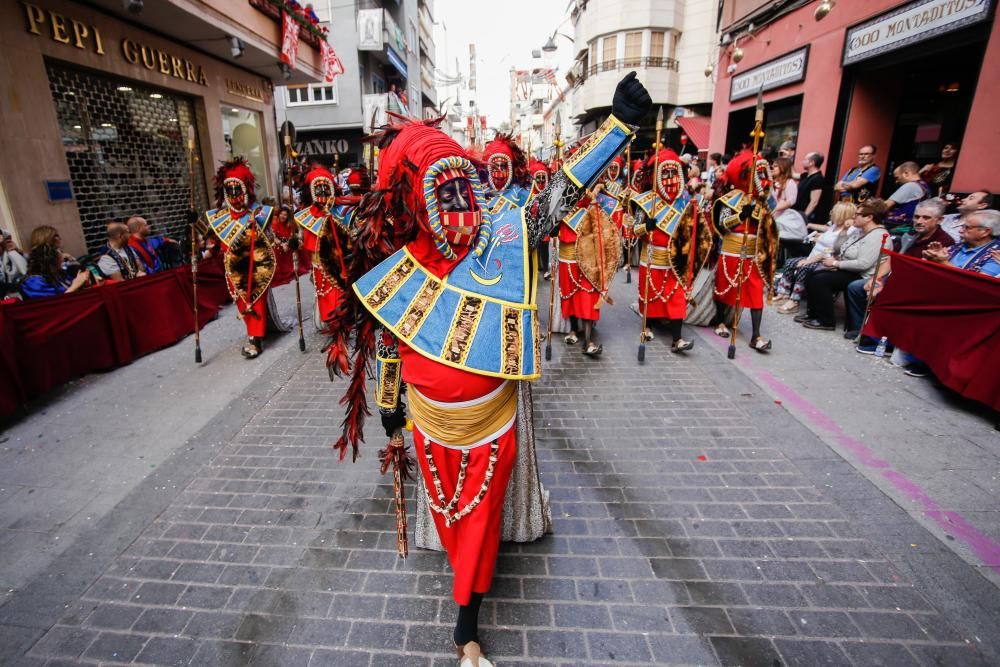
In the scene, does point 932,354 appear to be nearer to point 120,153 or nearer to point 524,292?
point 524,292

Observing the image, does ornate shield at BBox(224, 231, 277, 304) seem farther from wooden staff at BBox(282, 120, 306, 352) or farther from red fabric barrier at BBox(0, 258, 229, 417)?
red fabric barrier at BBox(0, 258, 229, 417)

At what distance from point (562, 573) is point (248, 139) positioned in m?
14.2

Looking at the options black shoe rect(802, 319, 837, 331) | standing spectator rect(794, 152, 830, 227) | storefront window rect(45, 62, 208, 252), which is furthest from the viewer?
standing spectator rect(794, 152, 830, 227)

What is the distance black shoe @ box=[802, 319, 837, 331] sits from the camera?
7.21m

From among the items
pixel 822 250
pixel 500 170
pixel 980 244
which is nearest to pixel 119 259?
pixel 500 170

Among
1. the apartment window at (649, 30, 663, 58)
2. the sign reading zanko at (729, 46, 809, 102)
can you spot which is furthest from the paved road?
the apartment window at (649, 30, 663, 58)

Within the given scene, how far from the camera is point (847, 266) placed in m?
6.88

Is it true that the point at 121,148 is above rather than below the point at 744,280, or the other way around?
above

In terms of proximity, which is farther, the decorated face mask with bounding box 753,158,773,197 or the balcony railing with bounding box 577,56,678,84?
the balcony railing with bounding box 577,56,678,84

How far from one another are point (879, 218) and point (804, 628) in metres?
6.53

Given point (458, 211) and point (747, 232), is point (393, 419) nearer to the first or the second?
point (458, 211)

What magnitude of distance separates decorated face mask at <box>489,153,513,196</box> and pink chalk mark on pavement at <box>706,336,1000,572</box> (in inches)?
173

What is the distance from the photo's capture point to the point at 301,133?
2245 centimetres

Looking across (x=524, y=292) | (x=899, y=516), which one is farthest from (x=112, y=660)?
(x=899, y=516)
